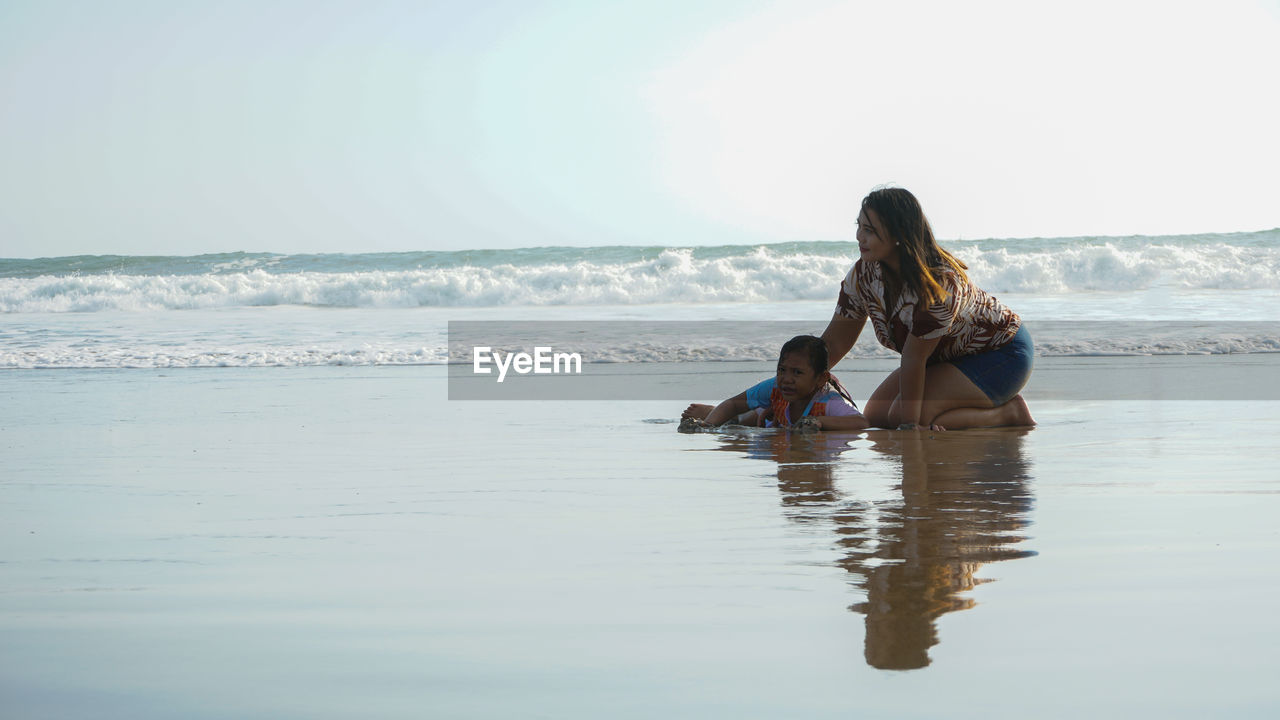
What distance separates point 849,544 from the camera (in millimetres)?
2303

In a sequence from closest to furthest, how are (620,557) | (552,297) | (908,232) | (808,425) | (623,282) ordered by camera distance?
(620,557) < (908,232) < (808,425) < (552,297) < (623,282)

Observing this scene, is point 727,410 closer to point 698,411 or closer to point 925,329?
point 698,411

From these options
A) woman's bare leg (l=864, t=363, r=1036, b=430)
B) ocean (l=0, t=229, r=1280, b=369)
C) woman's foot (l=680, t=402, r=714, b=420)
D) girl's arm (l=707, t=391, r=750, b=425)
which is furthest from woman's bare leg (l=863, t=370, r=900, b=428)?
ocean (l=0, t=229, r=1280, b=369)

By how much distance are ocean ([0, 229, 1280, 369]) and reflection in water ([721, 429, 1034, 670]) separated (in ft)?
15.6

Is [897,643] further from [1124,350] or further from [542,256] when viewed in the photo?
[542,256]

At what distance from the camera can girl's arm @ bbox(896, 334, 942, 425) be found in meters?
4.35

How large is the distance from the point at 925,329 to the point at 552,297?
18391 millimetres

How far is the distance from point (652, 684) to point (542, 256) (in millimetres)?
27287

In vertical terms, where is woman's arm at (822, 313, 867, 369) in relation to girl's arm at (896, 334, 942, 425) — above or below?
above

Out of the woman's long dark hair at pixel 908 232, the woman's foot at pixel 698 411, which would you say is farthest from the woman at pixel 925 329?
the woman's foot at pixel 698 411

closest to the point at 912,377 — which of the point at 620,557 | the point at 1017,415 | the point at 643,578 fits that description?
the point at 1017,415

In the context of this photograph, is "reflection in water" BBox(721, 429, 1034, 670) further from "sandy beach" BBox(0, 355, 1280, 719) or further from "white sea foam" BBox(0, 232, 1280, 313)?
"white sea foam" BBox(0, 232, 1280, 313)

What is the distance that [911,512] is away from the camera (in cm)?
270

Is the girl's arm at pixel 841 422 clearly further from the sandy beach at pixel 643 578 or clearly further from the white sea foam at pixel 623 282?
the white sea foam at pixel 623 282
